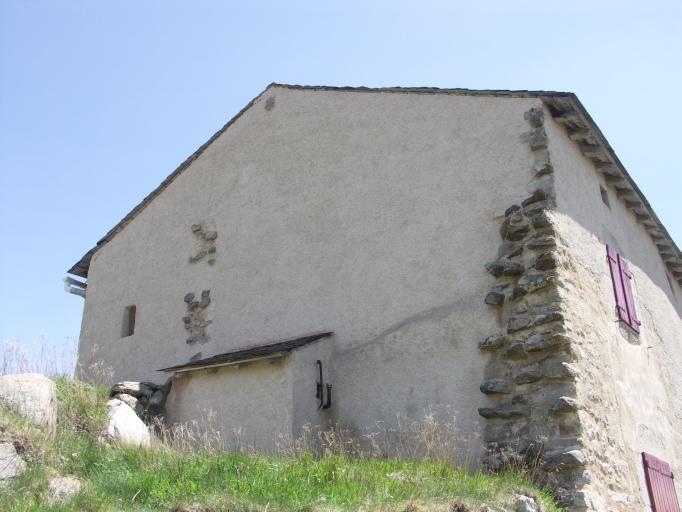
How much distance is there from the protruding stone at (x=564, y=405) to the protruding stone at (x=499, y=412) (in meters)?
0.41

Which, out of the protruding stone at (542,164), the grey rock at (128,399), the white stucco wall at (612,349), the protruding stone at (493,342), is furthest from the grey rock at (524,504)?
the grey rock at (128,399)

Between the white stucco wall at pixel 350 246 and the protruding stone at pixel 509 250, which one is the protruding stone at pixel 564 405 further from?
the protruding stone at pixel 509 250

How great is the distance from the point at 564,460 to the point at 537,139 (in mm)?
3885

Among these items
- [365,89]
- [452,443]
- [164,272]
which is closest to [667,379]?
[452,443]

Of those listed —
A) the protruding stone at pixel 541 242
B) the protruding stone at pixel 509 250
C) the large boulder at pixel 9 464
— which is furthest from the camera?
the protruding stone at pixel 509 250

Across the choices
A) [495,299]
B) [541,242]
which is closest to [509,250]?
[541,242]

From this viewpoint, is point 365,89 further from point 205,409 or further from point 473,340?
point 205,409

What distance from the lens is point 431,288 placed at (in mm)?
8906

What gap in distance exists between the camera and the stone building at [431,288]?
7832mm

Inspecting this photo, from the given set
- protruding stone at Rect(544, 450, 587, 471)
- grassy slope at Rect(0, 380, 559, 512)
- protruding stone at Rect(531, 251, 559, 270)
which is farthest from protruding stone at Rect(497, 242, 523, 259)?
grassy slope at Rect(0, 380, 559, 512)

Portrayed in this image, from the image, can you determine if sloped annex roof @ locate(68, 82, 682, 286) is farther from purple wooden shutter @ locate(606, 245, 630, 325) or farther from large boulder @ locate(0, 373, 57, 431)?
large boulder @ locate(0, 373, 57, 431)

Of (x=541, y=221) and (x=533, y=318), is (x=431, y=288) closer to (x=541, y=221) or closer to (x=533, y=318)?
(x=533, y=318)

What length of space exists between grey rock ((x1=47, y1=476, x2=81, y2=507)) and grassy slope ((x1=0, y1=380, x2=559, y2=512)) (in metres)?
0.07

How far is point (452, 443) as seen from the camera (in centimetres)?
780
